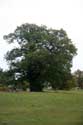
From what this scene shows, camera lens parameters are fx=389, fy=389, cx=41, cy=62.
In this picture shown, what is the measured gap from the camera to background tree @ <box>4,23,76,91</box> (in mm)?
60500

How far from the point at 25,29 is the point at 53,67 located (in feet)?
30.0

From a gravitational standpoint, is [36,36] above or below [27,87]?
above

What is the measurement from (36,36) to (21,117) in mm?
47394

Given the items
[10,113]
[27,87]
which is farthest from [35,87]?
[10,113]

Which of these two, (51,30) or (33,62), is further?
(51,30)

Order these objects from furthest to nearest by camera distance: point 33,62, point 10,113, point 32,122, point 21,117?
point 33,62 → point 10,113 → point 21,117 → point 32,122

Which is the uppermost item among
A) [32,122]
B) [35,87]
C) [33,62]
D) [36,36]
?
[36,36]

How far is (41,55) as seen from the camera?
59375mm

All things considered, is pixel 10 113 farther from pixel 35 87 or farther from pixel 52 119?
pixel 35 87

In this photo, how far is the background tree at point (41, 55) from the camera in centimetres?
6050

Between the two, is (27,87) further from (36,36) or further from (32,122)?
(32,122)

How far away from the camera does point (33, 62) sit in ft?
198

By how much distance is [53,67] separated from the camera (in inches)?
2398

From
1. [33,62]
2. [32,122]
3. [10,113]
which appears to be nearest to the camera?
[32,122]
